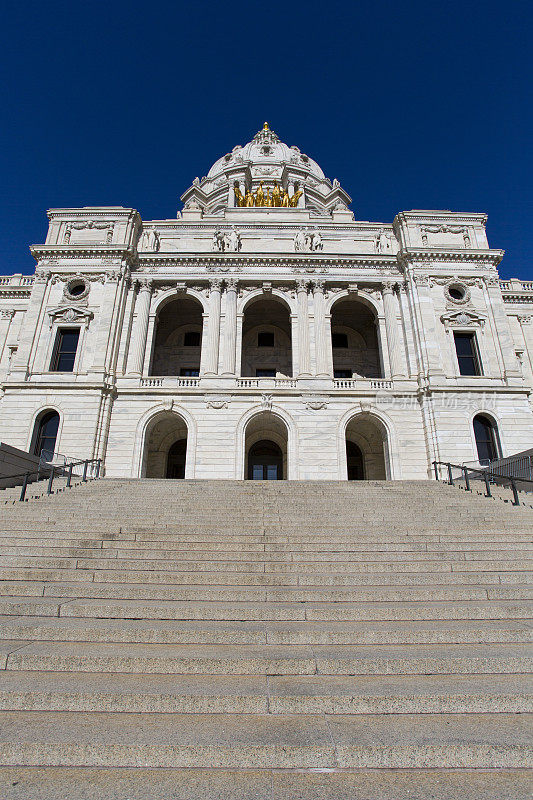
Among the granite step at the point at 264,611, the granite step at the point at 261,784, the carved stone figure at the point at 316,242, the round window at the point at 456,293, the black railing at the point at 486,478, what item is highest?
the carved stone figure at the point at 316,242

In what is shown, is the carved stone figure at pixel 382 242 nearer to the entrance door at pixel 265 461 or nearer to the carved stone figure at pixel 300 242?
the carved stone figure at pixel 300 242

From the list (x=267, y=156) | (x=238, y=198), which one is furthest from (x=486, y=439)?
(x=267, y=156)

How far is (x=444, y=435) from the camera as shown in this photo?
843 inches

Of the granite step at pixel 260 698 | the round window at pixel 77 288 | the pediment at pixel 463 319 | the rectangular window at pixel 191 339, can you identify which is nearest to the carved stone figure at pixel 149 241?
the round window at pixel 77 288

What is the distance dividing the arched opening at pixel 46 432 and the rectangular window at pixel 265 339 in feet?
46.2

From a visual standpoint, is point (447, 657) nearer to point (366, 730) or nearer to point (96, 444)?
point (366, 730)

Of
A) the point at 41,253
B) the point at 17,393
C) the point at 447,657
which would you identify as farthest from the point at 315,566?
the point at 41,253

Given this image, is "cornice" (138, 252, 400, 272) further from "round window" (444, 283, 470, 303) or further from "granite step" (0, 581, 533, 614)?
"granite step" (0, 581, 533, 614)

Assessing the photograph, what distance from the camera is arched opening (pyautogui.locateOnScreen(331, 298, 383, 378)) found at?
1101 inches

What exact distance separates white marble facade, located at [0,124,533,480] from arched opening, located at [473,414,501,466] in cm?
38

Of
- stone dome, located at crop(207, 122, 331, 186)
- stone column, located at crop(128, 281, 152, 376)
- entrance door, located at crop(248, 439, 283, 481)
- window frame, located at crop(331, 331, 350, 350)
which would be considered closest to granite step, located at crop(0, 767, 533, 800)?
stone column, located at crop(128, 281, 152, 376)

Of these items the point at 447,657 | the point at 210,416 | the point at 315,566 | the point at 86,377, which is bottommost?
the point at 447,657

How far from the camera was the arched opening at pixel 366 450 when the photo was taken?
2467cm

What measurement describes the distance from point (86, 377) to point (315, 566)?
63.1 feet
